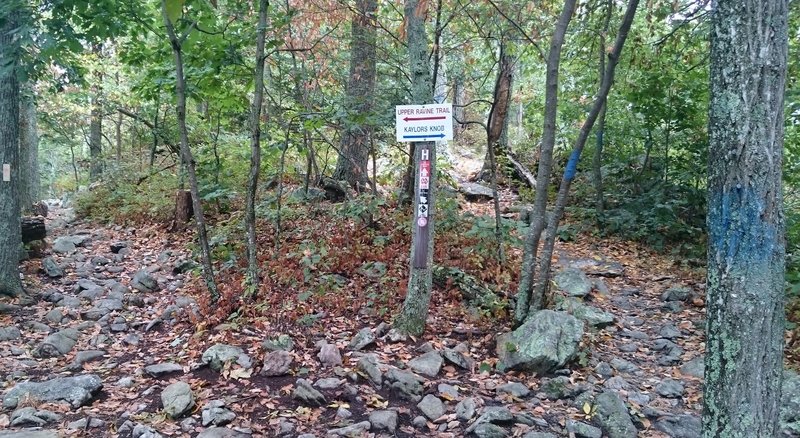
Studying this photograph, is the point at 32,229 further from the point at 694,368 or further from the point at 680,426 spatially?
the point at 694,368

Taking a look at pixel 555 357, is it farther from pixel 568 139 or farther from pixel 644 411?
pixel 568 139

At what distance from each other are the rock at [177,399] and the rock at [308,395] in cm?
83

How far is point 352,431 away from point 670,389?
287cm

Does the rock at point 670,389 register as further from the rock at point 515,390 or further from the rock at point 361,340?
the rock at point 361,340

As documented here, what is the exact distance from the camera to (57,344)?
554 centimetres

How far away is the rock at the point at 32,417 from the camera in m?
3.93

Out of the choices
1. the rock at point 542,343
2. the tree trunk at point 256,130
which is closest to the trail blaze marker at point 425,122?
the tree trunk at point 256,130

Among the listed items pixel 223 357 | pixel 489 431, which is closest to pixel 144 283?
pixel 223 357

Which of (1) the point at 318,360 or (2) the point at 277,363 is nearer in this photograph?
(2) the point at 277,363

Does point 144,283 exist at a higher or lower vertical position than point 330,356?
higher

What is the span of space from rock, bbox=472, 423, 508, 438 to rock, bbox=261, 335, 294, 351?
6.82 ft

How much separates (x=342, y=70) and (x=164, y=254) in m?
4.41

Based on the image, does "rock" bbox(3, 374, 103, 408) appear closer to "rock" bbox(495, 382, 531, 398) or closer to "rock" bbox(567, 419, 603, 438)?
"rock" bbox(495, 382, 531, 398)

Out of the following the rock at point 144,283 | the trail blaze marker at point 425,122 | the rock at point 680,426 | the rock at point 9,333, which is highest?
the trail blaze marker at point 425,122
